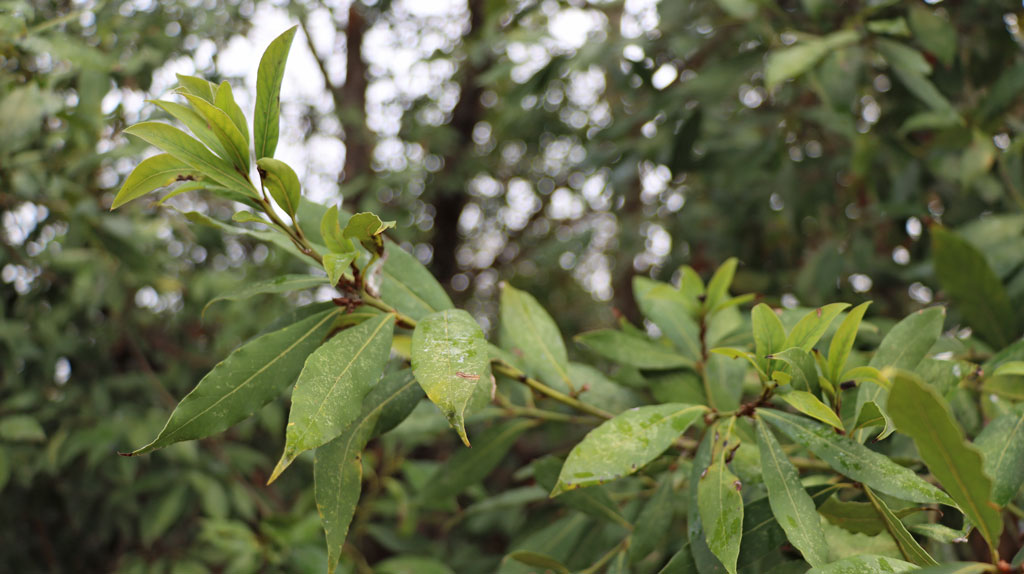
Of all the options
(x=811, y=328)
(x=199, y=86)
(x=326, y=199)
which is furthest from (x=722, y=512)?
(x=326, y=199)

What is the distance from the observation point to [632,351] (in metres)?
0.71

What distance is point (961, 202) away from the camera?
1133mm

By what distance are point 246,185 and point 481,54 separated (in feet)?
4.84

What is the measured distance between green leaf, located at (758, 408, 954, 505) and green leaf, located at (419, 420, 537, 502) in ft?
1.13

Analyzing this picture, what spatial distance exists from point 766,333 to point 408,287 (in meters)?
0.31

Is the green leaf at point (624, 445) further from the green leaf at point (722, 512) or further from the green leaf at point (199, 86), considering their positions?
the green leaf at point (199, 86)

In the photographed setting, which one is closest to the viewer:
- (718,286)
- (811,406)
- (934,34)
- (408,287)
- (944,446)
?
(944,446)

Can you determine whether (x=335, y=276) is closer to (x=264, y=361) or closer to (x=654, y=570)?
(x=264, y=361)

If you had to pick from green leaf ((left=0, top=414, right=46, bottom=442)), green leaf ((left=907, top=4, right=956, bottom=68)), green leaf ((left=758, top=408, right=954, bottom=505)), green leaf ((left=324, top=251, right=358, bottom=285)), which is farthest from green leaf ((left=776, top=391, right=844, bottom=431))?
green leaf ((left=0, top=414, right=46, bottom=442))

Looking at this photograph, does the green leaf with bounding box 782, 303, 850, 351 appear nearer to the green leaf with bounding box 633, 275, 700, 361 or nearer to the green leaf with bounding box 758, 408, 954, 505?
the green leaf with bounding box 758, 408, 954, 505

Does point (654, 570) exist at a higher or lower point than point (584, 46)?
lower

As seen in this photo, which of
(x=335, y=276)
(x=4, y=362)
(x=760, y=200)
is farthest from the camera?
(x=760, y=200)

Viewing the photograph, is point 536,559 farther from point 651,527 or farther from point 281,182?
point 281,182

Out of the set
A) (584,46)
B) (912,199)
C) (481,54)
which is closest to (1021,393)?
(912,199)
